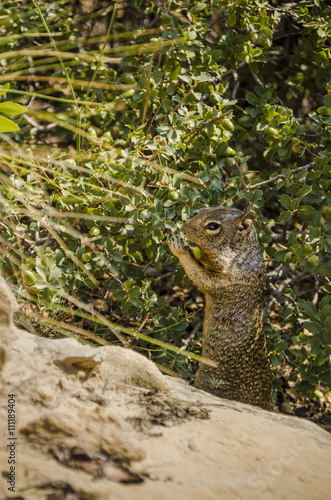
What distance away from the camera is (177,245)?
357cm

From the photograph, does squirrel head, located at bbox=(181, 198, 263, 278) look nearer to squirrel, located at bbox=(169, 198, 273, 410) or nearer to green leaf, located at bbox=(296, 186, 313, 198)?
squirrel, located at bbox=(169, 198, 273, 410)

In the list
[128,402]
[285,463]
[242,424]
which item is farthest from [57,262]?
[285,463]

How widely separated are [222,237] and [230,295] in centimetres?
42

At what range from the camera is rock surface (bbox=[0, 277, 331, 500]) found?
1.58 metres

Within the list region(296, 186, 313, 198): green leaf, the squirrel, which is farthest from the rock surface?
region(296, 186, 313, 198): green leaf

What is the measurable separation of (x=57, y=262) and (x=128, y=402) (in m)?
1.47

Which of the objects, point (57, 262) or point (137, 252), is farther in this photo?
point (137, 252)

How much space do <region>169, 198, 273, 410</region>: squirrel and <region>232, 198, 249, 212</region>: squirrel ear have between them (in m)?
0.10

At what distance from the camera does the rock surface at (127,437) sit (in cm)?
158

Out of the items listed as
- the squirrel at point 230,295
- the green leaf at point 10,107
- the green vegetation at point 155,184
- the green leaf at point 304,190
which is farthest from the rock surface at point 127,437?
the green leaf at point 304,190

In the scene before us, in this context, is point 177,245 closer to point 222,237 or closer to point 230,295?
point 222,237

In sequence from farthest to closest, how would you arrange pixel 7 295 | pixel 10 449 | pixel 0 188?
pixel 0 188 < pixel 7 295 < pixel 10 449

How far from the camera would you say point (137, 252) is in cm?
366

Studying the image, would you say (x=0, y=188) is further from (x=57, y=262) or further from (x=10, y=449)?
(x=10, y=449)
